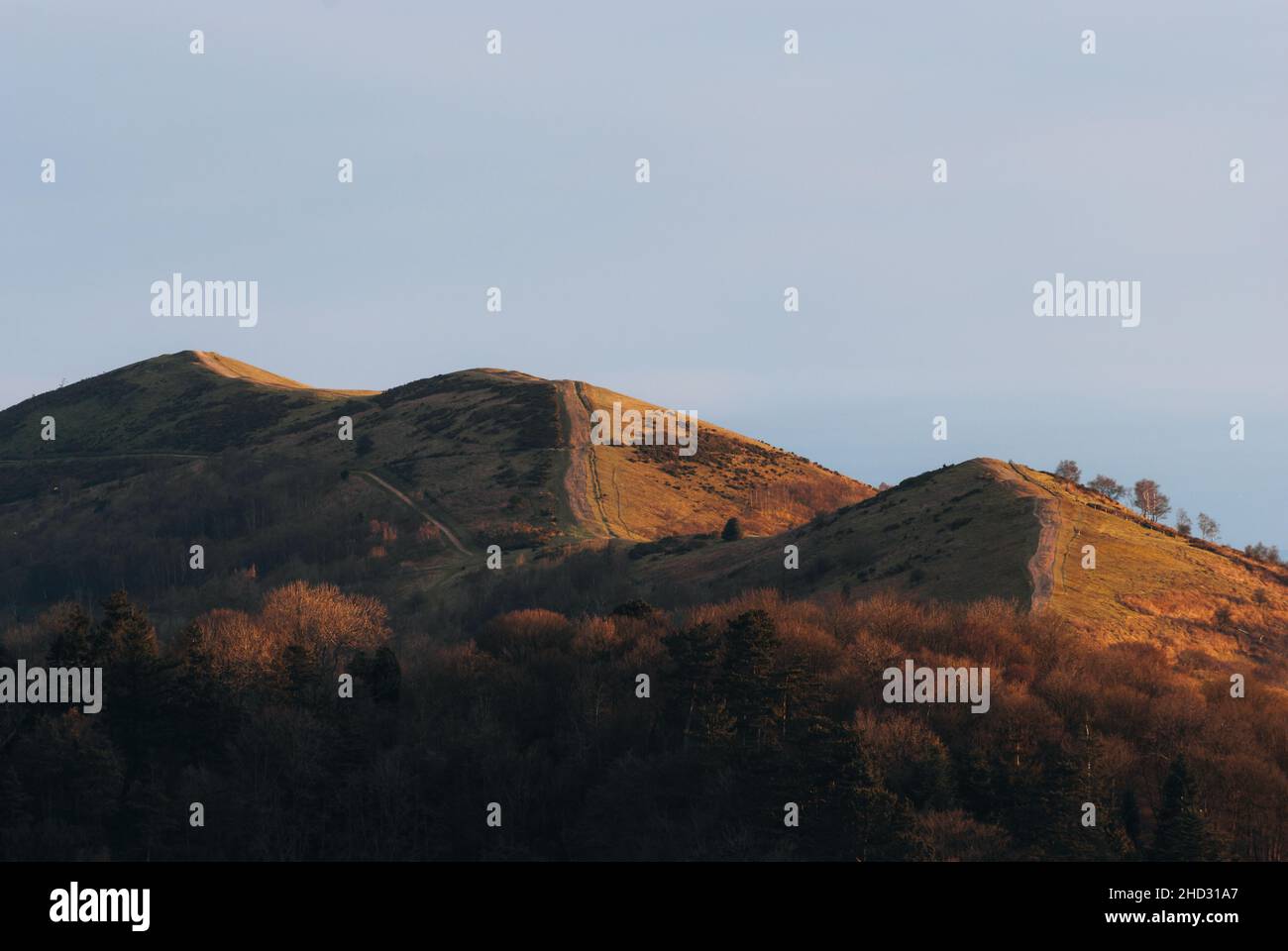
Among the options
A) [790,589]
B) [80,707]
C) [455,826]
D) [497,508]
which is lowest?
[455,826]

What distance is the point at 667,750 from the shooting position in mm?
95625

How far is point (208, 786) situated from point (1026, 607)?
59562mm

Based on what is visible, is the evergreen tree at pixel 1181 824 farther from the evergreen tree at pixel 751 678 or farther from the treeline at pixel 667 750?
the evergreen tree at pixel 751 678

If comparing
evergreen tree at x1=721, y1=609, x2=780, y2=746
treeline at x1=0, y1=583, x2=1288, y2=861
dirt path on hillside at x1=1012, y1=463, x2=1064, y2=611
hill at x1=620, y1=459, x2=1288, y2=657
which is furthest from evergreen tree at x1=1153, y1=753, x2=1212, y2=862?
dirt path on hillside at x1=1012, y1=463, x2=1064, y2=611

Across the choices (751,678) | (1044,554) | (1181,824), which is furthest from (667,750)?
(1044,554)

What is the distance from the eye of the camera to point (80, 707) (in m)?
102

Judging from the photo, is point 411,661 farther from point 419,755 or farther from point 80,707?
point 80,707

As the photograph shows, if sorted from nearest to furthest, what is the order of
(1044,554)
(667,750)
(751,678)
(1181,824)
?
(1181,824)
(751,678)
(667,750)
(1044,554)

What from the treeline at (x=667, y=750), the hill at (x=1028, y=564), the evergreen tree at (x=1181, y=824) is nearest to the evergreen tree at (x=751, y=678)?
the treeline at (x=667, y=750)

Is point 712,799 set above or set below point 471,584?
below

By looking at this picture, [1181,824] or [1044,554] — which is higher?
[1044,554]

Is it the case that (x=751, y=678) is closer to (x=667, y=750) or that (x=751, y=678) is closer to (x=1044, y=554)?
(x=667, y=750)

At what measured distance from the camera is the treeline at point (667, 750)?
8300 cm
